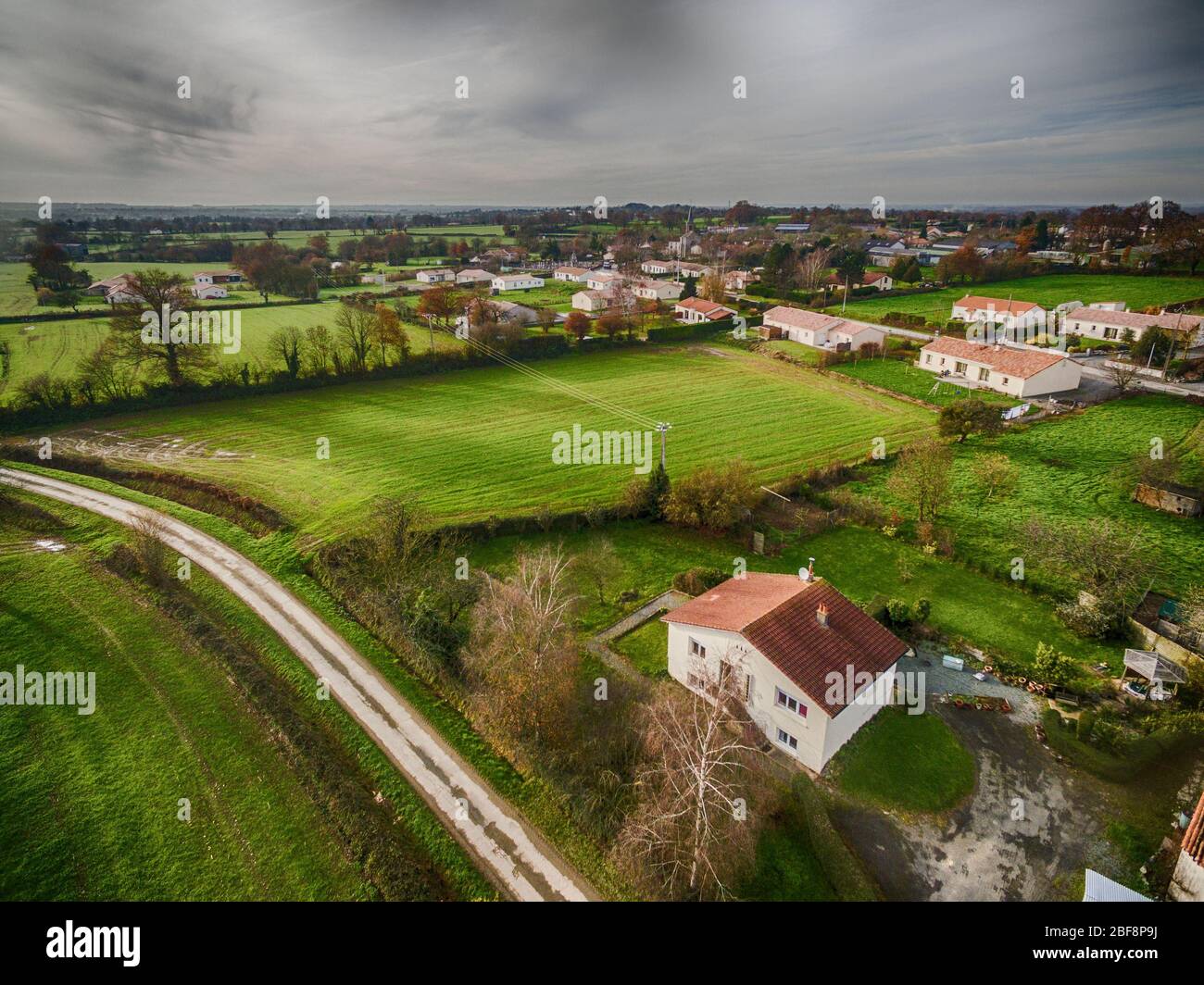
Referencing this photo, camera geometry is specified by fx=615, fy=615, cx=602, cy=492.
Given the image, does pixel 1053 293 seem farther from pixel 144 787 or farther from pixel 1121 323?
pixel 144 787

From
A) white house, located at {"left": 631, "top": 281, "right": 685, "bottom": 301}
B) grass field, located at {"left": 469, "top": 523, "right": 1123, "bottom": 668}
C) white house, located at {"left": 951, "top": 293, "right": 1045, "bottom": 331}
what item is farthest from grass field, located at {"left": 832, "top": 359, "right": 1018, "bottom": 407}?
white house, located at {"left": 631, "top": 281, "right": 685, "bottom": 301}

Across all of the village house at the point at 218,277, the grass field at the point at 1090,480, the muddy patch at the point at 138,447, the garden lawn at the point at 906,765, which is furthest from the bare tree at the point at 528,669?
the village house at the point at 218,277

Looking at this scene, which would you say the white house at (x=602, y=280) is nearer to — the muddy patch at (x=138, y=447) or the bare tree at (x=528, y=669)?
the muddy patch at (x=138, y=447)

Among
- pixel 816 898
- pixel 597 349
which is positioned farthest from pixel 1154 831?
pixel 597 349

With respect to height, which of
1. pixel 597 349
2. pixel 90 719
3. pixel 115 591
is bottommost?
pixel 90 719
